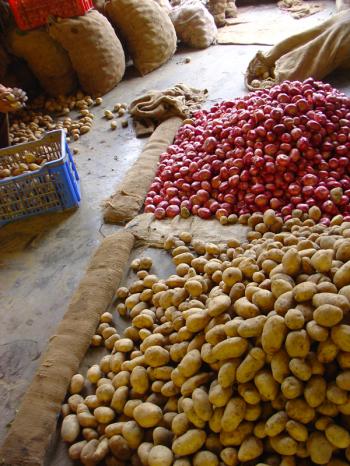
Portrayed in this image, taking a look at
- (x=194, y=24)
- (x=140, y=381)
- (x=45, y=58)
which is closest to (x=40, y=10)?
(x=45, y=58)

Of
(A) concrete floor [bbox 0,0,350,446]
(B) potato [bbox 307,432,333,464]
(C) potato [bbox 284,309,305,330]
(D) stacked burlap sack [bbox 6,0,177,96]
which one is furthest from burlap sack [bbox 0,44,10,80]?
(B) potato [bbox 307,432,333,464]

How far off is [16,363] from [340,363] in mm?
1486

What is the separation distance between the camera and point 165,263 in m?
2.38

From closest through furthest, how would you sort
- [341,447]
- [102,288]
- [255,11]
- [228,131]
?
1. [341,447]
2. [102,288]
3. [228,131]
4. [255,11]

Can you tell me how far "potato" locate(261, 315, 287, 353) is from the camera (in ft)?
4.10

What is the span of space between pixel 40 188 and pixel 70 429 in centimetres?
177

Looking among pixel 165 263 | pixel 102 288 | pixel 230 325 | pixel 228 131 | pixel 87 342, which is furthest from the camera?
pixel 228 131

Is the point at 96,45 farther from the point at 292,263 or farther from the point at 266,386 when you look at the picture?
the point at 266,386

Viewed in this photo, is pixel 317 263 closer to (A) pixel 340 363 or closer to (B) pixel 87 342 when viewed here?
(A) pixel 340 363

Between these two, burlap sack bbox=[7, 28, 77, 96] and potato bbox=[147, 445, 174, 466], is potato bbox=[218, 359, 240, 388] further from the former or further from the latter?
burlap sack bbox=[7, 28, 77, 96]

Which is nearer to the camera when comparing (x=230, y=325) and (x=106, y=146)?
(x=230, y=325)

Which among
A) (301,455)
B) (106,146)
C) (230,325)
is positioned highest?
(230,325)

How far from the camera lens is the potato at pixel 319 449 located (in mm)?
1160

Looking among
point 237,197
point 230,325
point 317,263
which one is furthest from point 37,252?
point 317,263
